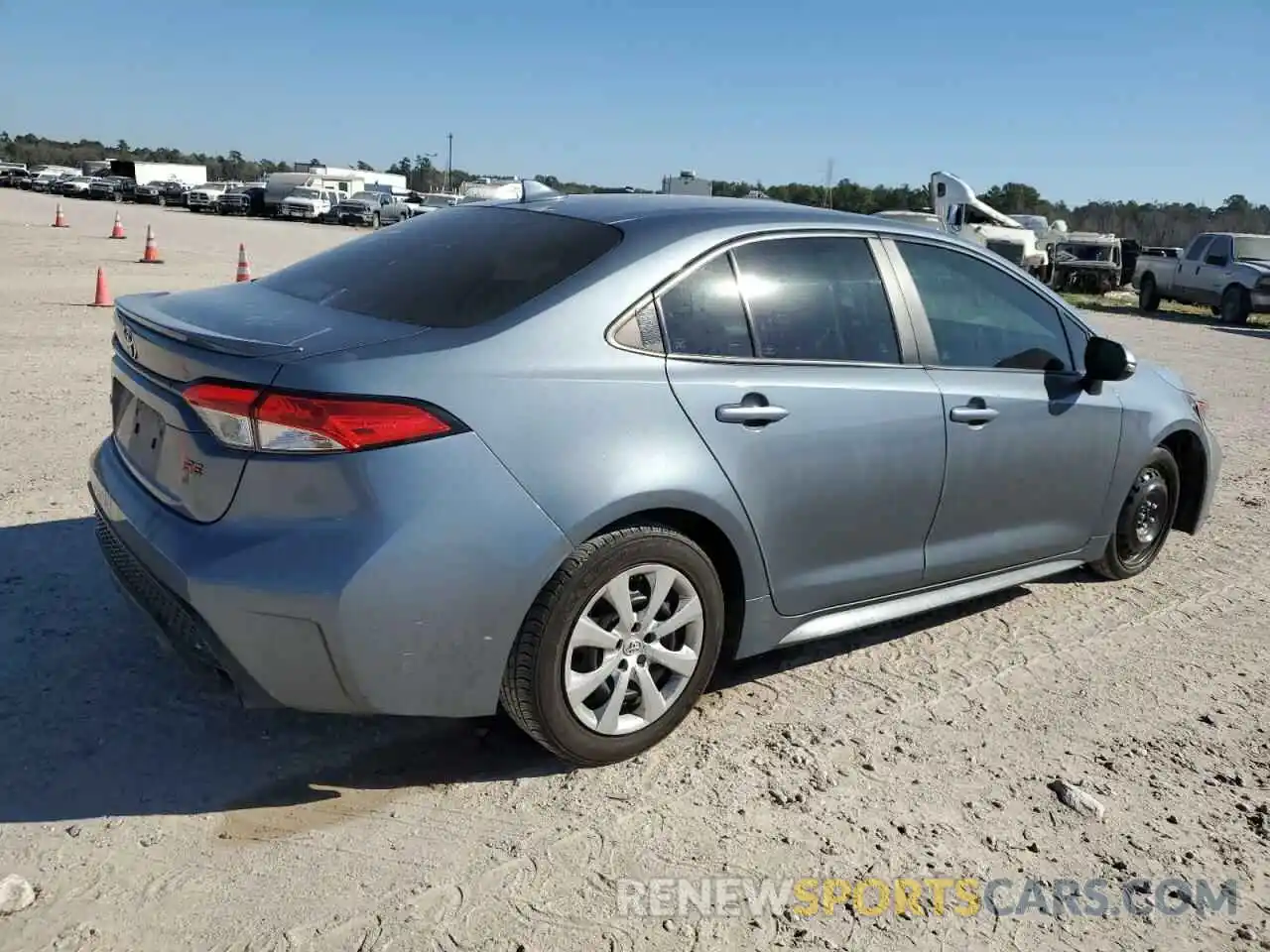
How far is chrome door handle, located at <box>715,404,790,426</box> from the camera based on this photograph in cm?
336

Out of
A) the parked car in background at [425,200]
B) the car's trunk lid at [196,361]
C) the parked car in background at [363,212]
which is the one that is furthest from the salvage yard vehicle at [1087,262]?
the parked car in background at [363,212]

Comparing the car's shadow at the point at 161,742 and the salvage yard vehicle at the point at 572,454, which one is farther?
the car's shadow at the point at 161,742

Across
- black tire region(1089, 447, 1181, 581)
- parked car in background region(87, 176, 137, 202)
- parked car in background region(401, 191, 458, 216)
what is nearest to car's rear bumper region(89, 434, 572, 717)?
black tire region(1089, 447, 1181, 581)

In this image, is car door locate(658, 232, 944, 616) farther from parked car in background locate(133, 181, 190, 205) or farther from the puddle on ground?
parked car in background locate(133, 181, 190, 205)

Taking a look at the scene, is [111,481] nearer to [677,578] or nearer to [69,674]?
[69,674]

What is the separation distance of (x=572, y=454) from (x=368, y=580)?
64 centimetres

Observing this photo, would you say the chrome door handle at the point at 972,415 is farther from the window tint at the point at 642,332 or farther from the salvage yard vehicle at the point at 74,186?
the salvage yard vehicle at the point at 74,186

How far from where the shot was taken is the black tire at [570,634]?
3.02 m

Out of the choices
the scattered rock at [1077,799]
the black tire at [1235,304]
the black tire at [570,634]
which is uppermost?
the black tire at [1235,304]

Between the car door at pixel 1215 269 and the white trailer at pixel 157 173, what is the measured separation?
63.3 m

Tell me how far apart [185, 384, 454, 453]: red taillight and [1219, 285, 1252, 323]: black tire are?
2436 cm

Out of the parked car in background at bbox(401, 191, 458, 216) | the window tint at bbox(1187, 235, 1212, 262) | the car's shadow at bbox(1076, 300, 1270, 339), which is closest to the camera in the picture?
the car's shadow at bbox(1076, 300, 1270, 339)

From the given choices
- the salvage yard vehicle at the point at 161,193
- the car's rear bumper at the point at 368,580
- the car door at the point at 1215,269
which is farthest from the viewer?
the salvage yard vehicle at the point at 161,193

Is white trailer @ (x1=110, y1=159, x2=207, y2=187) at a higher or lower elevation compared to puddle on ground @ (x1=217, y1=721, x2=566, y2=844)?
higher
